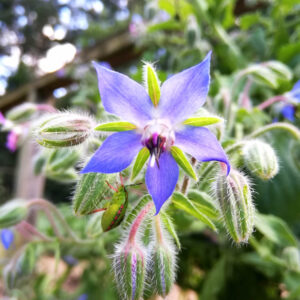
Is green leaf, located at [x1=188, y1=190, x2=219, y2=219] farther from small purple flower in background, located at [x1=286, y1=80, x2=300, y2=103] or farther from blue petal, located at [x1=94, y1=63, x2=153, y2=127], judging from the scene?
small purple flower in background, located at [x1=286, y1=80, x2=300, y2=103]

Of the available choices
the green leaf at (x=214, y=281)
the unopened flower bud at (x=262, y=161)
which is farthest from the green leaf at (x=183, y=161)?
the green leaf at (x=214, y=281)

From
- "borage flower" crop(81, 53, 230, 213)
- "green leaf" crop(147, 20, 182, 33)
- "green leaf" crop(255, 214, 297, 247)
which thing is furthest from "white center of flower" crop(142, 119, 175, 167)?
"green leaf" crop(147, 20, 182, 33)

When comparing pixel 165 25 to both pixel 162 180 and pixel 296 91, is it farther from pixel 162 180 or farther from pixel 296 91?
pixel 162 180

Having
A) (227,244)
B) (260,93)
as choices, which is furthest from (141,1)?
(227,244)

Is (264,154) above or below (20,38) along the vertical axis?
below

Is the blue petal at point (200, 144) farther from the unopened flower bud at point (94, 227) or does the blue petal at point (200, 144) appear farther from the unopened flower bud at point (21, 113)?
the unopened flower bud at point (21, 113)

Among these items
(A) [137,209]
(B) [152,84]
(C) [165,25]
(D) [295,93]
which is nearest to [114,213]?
(A) [137,209]

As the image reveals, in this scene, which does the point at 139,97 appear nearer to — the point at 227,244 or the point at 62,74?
the point at 227,244
